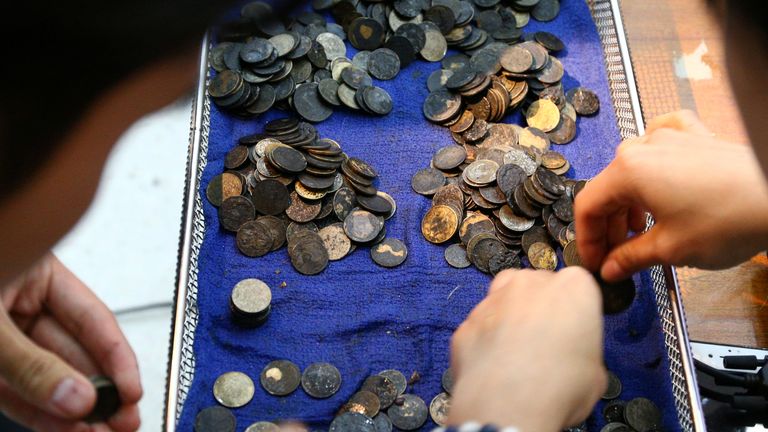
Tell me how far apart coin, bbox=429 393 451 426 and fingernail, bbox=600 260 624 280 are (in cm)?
41

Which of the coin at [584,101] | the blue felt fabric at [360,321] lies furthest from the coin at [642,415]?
the coin at [584,101]

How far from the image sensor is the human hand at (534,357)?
3.08 ft

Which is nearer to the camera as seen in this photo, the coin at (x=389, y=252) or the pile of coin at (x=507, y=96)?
the coin at (x=389, y=252)

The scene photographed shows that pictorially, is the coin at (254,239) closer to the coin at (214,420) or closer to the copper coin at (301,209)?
the copper coin at (301,209)

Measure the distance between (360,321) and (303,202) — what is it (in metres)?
0.36

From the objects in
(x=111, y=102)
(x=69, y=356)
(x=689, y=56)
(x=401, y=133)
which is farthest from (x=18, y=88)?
(x=689, y=56)

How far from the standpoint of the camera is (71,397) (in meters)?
0.89

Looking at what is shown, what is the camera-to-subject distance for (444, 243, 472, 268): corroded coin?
1651 millimetres

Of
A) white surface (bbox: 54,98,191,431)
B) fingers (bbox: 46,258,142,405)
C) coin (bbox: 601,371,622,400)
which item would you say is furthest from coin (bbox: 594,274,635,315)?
white surface (bbox: 54,98,191,431)

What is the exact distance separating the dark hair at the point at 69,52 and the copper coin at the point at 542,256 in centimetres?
129

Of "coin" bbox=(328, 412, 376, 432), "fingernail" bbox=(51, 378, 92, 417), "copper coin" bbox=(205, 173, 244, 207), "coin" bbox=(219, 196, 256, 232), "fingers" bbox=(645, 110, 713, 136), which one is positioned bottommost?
"coin" bbox=(328, 412, 376, 432)

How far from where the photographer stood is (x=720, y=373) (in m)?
1.53

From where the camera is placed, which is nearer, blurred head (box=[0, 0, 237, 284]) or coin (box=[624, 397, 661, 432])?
blurred head (box=[0, 0, 237, 284])

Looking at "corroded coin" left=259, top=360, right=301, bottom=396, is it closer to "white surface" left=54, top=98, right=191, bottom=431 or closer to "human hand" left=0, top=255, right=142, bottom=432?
"human hand" left=0, top=255, right=142, bottom=432
